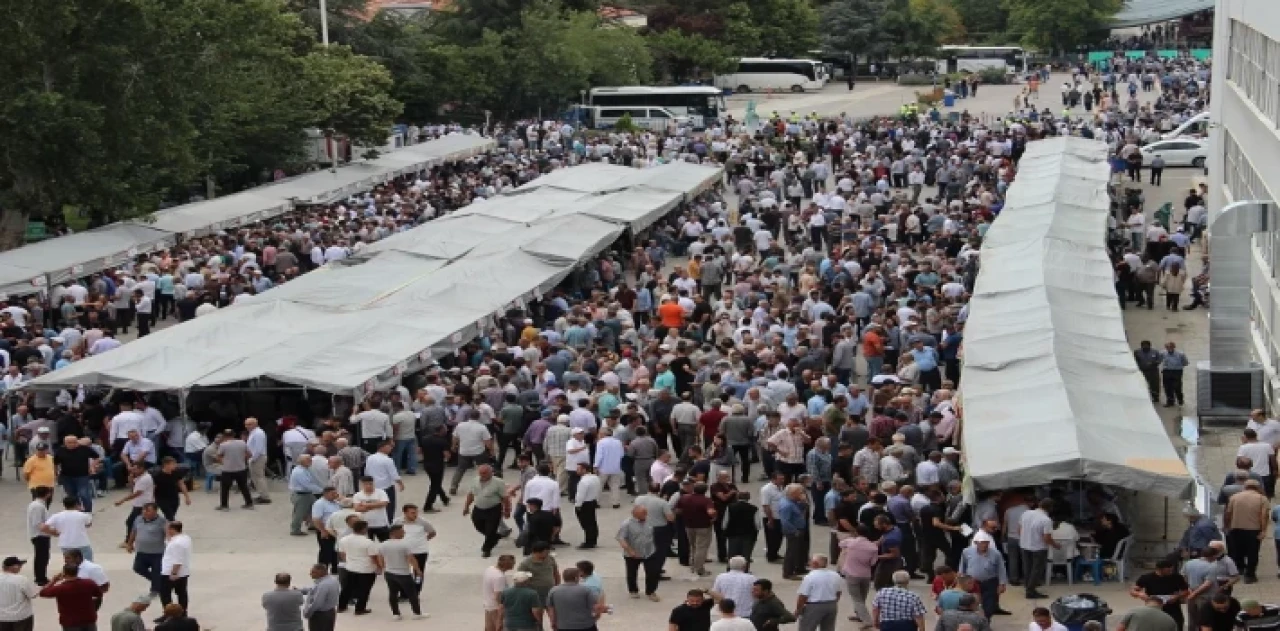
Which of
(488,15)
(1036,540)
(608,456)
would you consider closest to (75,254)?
(608,456)

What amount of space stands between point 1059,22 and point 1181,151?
6073 centimetres

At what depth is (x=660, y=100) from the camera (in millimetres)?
75438

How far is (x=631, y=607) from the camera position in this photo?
1891 cm

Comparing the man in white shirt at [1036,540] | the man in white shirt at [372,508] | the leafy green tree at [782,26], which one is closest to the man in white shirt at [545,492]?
the man in white shirt at [372,508]

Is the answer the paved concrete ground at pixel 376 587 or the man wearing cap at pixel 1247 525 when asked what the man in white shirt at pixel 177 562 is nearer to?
the paved concrete ground at pixel 376 587

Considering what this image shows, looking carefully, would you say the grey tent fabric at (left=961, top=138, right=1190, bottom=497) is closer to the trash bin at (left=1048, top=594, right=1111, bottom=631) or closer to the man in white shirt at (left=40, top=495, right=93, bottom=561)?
the trash bin at (left=1048, top=594, right=1111, bottom=631)

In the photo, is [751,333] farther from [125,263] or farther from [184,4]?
[184,4]

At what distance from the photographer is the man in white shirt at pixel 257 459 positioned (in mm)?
23000

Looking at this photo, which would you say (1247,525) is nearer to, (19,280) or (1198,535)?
(1198,535)

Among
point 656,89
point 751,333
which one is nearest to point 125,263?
point 751,333

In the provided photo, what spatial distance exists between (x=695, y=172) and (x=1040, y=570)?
28.2 meters

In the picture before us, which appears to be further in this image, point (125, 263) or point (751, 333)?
point (125, 263)

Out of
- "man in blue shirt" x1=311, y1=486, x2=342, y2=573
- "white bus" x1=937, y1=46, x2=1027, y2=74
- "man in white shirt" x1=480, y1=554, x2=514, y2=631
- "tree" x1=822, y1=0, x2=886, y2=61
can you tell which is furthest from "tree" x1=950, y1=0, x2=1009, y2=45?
"man in white shirt" x1=480, y1=554, x2=514, y2=631

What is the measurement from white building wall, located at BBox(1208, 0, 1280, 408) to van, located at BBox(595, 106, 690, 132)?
3618cm
